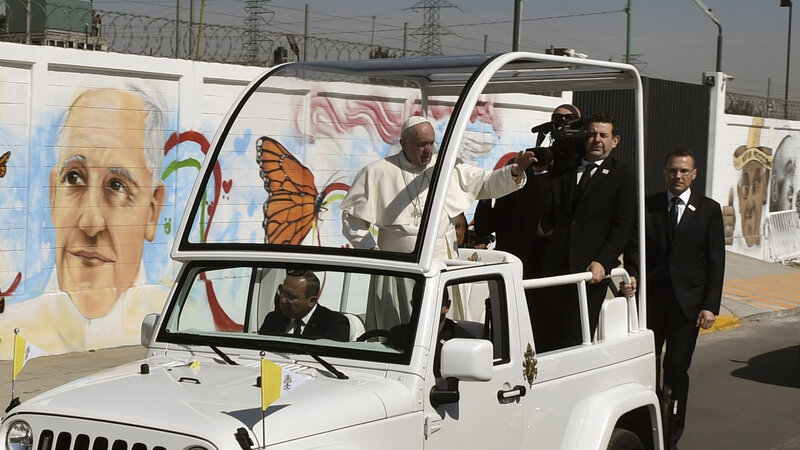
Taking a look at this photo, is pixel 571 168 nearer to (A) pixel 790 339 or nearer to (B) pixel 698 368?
(B) pixel 698 368

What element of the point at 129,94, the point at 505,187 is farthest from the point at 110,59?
the point at 505,187

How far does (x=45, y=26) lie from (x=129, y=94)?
1.03m

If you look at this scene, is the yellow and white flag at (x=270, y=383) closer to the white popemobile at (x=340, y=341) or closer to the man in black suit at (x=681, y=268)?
the white popemobile at (x=340, y=341)

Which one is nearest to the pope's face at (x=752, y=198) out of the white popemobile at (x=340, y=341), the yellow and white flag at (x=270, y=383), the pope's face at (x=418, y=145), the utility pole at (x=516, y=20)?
the utility pole at (x=516, y=20)

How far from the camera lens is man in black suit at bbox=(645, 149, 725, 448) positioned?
7152 mm

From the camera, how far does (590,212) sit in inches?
241

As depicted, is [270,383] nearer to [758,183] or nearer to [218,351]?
[218,351]

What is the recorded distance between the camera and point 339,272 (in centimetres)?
471

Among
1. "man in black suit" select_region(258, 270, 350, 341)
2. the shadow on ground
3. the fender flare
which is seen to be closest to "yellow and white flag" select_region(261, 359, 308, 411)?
"man in black suit" select_region(258, 270, 350, 341)

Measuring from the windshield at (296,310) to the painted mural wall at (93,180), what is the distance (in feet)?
19.1

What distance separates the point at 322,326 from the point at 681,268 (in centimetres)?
333

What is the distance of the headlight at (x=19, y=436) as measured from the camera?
13.0 ft

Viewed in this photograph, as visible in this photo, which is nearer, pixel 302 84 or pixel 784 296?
pixel 302 84

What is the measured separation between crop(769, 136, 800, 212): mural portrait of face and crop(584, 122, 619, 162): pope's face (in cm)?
1984
